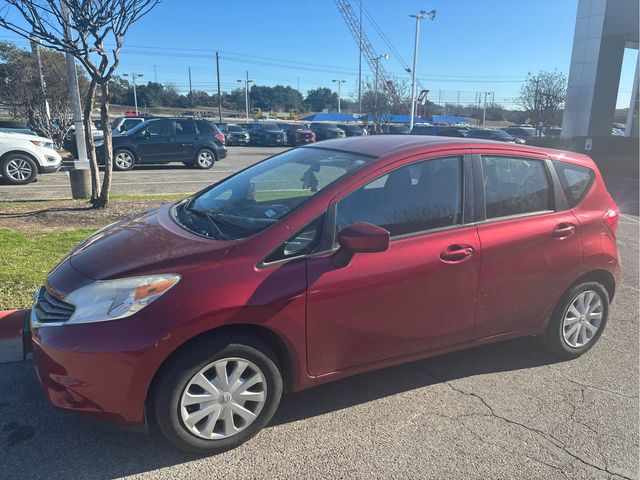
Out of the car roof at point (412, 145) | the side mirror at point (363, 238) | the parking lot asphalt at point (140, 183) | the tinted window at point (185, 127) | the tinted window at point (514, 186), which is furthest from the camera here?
the tinted window at point (185, 127)

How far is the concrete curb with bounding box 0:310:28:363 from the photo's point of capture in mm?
3752

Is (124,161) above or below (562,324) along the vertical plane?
above

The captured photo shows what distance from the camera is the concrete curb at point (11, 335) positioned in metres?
3.75

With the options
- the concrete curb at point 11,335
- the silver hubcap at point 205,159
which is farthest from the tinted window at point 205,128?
the concrete curb at point 11,335

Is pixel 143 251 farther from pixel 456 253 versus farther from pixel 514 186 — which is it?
pixel 514 186

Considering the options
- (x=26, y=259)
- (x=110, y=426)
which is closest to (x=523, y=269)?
(x=110, y=426)

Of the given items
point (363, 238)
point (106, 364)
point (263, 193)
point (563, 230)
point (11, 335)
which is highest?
point (263, 193)

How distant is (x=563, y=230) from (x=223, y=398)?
2.70m

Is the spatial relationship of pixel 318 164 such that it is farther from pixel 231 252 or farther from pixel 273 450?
pixel 273 450

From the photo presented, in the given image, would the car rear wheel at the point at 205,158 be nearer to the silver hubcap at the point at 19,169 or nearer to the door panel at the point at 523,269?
the silver hubcap at the point at 19,169

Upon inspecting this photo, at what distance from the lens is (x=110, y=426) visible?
2.63 metres

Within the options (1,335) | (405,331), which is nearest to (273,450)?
(405,331)

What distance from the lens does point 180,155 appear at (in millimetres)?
16953

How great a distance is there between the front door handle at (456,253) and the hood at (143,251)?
1.37 meters
